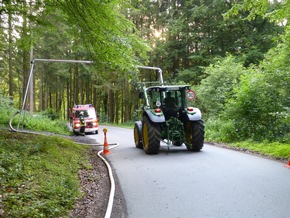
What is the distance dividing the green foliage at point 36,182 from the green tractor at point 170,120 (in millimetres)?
3093

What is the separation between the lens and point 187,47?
96.8 feet

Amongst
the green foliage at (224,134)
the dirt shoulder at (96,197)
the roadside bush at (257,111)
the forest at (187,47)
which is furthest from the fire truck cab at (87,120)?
the dirt shoulder at (96,197)

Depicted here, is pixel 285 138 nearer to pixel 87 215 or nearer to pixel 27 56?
pixel 87 215

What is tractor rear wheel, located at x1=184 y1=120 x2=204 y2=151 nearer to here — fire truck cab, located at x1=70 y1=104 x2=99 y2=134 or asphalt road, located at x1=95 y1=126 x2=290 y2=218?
asphalt road, located at x1=95 y1=126 x2=290 y2=218

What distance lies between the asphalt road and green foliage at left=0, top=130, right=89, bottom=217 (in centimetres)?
121

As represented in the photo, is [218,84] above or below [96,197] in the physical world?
above

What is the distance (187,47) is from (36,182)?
84.0 feet

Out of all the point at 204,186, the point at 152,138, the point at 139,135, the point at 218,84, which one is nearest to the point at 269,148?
the point at 152,138

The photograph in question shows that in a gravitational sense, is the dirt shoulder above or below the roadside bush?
below

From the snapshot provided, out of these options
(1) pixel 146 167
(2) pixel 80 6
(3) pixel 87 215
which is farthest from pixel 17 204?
(2) pixel 80 6

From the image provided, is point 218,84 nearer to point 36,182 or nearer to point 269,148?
point 269,148

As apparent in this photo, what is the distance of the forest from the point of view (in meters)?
9.79

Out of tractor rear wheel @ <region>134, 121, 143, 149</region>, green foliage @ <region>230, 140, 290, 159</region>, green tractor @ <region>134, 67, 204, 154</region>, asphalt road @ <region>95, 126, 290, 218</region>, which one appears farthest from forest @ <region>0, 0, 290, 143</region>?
asphalt road @ <region>95, 126, 290, 218</region>

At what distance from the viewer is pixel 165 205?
17.6ft
